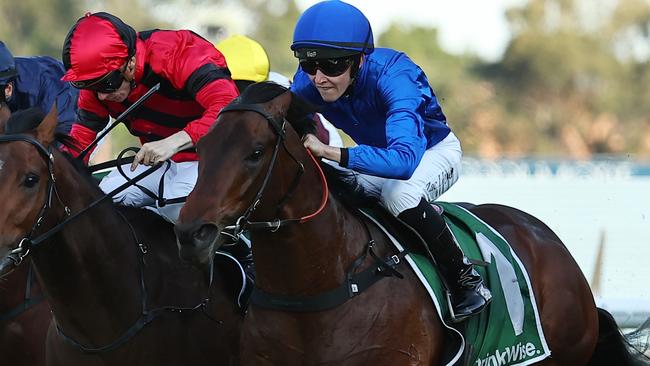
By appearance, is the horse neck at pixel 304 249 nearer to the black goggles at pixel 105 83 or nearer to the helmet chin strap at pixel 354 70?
the helmet chin strap at pixel 354 70

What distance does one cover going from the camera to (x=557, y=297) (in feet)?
19.0

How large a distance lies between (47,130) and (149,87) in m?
0.79

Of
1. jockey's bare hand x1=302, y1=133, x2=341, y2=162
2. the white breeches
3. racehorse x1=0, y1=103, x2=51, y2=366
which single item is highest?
jockey's bare hand x1=302, y1=133, x2=341, y2=162

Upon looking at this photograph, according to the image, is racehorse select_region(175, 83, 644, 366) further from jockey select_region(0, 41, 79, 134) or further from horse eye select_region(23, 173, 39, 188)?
jockey select_region(0, 41, 79, 134)

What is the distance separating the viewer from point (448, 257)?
202 inches

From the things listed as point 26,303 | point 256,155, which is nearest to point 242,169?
point 256,155

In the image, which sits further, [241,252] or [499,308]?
[241,252]

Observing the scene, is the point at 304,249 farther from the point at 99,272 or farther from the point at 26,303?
the point at 26,303

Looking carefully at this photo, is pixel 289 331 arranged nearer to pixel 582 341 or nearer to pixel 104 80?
pixel 104 80

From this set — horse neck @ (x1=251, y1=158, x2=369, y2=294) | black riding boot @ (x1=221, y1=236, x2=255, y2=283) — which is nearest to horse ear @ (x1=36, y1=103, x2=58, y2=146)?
horse neck @ (x1=251, y1=158, x2=369, y2=294)

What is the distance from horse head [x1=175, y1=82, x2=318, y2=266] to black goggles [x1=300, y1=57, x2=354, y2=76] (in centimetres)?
43

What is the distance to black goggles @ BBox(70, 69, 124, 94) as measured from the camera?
5.13 meters

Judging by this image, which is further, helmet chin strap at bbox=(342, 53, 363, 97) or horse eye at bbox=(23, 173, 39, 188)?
helmet chin strap at bbox=(342, 53, 363, 97)

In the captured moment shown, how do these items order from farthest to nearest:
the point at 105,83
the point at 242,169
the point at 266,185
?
the point at 105,83 → the point at 266,185 → the point at 242,169
